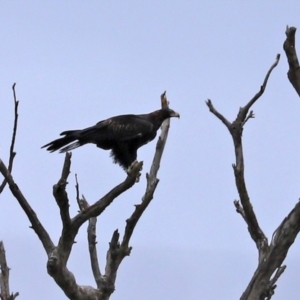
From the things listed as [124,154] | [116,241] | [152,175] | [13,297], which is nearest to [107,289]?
[116,241]

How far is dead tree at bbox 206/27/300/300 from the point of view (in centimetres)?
654

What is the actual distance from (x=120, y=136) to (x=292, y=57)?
446 centimetres

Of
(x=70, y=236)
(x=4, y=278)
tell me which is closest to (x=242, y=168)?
(x=70, y=236)

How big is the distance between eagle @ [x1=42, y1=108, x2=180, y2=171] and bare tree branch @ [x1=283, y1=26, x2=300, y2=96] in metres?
4.18

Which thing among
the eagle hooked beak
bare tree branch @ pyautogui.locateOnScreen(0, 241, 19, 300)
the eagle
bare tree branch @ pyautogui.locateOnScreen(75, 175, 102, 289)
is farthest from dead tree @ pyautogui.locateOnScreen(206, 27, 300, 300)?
the eagle hooked beak

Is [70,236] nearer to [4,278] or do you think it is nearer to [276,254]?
[4,278]

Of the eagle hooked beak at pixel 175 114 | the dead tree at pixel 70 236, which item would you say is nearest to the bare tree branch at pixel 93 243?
the dead tree at pixel 70 236

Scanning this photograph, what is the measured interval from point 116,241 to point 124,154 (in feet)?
11.5

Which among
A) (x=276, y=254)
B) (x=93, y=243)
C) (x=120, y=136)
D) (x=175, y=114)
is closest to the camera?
(x=276, y=254)

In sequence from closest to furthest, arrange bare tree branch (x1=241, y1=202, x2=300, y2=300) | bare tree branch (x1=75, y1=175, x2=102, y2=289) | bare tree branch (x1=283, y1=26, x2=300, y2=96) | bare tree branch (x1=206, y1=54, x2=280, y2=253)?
bare tree branch (x1=241, y1=202, x2=300, y2=300) < bare tree branch (x1=283, y1=26, x2=300, y2=96) < bare tree branch (x1=206, y1=54, x2=280, y2=253) < bare tree branch (x1=75, y1=175, x2=102, y2=289)

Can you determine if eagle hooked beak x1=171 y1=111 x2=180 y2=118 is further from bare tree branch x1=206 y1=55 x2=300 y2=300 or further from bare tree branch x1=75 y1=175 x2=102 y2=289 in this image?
bare tree branch x1=206 y1=55 x2=300 y2=300

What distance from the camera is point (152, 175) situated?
855cm

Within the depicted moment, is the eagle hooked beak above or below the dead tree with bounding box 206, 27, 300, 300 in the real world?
above

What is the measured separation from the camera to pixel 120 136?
35.6 feet
